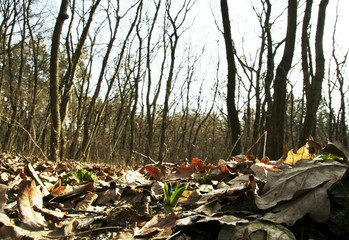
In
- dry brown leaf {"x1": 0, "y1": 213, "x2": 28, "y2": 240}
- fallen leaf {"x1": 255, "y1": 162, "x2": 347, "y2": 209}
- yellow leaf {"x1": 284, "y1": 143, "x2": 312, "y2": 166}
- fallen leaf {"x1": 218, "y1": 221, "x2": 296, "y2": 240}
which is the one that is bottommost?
dry brown leaf {"x1": 0, "y1": 213, "x2": 28, "y2": 240}

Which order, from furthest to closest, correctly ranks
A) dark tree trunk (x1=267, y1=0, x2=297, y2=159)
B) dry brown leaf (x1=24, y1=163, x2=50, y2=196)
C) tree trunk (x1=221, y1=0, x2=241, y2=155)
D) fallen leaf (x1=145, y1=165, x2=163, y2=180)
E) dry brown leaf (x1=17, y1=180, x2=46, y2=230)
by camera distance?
tree trunk (x1=221, y1=0, x2=241, y2=155)
dark tree trunk (x1=267, y1=0, x2=297, y2=159)
fallen leaf (x1=145, y1=165, x2=163, y2=180)
dry brown leaf (x1=24, y1=163, x2=50, y2=196)
dry brown leaf (x1=17, y1=180, x2=46, y2=230)

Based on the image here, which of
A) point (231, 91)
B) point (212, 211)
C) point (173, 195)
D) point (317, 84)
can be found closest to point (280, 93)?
point (231, 91)

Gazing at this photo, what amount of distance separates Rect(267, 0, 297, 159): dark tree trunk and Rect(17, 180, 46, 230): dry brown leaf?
525 cm

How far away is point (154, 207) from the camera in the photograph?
1595 mm

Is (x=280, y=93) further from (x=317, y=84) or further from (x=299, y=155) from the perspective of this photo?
(x=299, y=155)

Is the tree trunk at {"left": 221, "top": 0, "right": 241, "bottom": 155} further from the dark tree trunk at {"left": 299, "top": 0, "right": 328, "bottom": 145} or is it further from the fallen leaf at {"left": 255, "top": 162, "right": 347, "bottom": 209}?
the fallen leaf at {"left": 255, "top": 162, "right": 347, "bottom": 209}

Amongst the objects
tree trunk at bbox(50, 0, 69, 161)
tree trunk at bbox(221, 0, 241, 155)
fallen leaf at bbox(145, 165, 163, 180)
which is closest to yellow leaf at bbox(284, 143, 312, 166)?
fallen leaf at bbox(145, 165, 163, 180)

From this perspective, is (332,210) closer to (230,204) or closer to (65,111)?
(230,204)

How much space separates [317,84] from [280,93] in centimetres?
162

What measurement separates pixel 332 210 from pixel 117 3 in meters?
17.5

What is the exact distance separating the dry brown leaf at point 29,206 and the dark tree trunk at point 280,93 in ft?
17.2

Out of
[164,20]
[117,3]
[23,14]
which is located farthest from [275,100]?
[23,14]

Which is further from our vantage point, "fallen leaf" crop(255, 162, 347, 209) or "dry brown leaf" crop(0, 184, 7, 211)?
"dry brown leaf" crop(0, 184, 7, 211)

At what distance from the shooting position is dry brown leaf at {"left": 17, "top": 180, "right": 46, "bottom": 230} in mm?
1299
